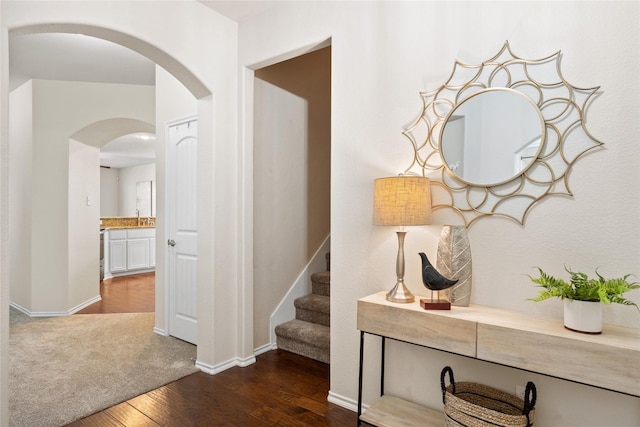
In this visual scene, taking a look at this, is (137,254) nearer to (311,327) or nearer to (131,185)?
(131,185)

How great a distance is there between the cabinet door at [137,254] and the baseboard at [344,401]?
6.12 m

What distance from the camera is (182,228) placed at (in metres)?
3.54

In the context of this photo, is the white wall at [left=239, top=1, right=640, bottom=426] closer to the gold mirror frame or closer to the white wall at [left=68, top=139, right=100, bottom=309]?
the gold mirror frame

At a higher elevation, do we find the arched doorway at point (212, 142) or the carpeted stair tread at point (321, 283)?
the arched doorway at point (212, 142)

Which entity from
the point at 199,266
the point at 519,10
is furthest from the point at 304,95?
the point at 519,10

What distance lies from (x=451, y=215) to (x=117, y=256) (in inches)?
270

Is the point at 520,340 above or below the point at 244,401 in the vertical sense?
above

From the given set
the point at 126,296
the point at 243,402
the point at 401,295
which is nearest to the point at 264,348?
the point at 243,402

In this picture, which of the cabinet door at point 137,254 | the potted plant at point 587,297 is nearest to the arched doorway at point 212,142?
the potted plant at point 587,297

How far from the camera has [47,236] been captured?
445 centimetres

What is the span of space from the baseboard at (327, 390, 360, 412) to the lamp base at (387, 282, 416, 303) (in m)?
0.82

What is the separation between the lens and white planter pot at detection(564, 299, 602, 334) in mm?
1425

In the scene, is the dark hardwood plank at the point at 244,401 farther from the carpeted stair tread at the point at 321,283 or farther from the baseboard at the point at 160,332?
the baseboard at the point at 160,332

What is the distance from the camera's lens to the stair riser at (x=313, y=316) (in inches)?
130
